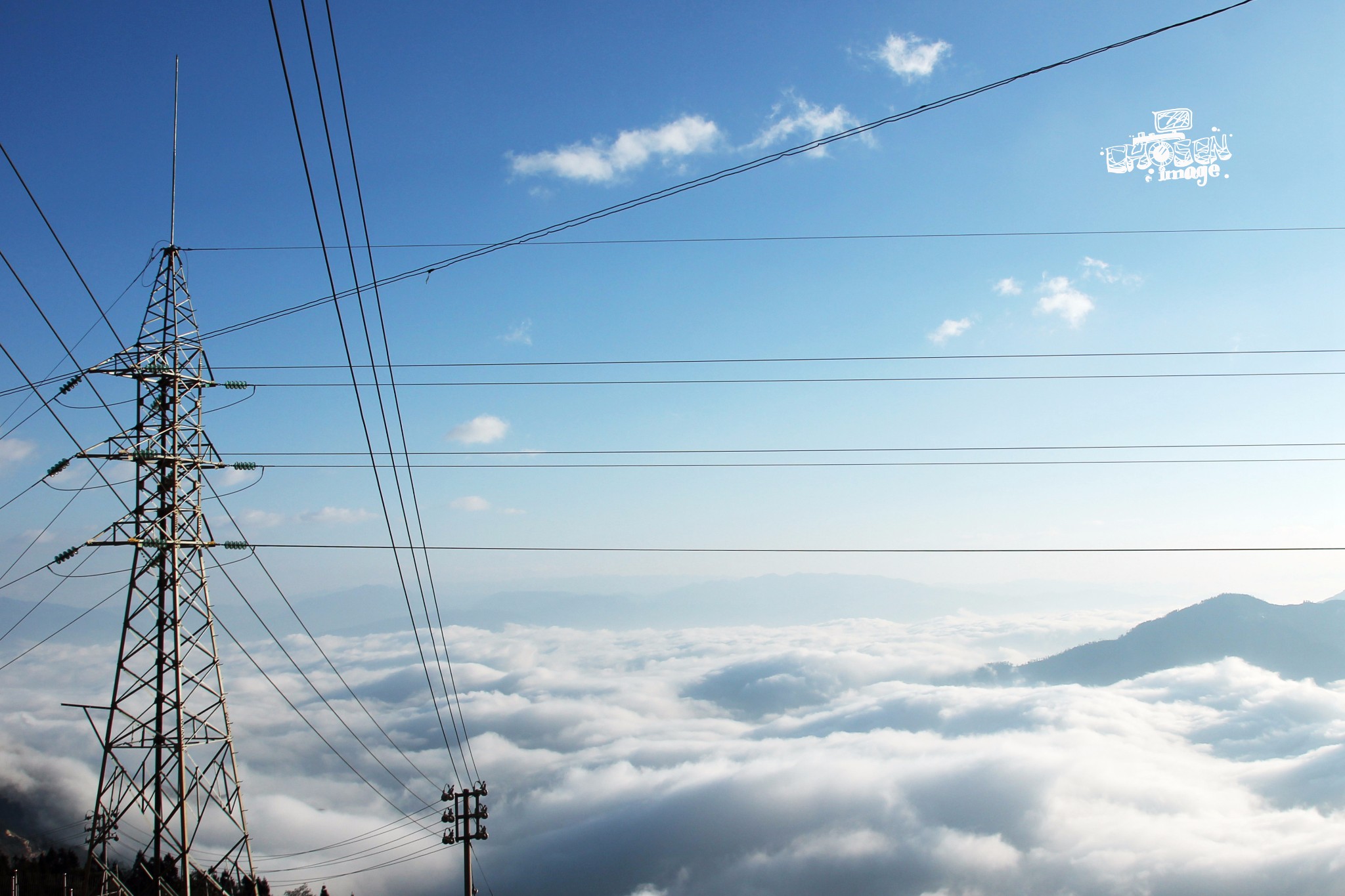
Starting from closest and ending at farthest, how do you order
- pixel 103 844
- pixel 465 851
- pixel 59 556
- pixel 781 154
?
pixel 781 154, pixel 103 844, pixel 59 556, pixel 465 851

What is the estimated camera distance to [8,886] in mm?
106625

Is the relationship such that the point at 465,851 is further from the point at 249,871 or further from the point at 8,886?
the point at 8,886

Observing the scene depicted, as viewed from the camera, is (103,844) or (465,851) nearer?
(103,844)

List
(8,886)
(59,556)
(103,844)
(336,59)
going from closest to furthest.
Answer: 1. (336,59)
2. (103,844)
3. (59,556)
4. (8,886)

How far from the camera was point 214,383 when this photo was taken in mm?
20359

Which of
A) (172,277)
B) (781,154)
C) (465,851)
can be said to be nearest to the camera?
(781,154)

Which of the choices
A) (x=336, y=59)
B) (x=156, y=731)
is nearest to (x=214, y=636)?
(x=156, y=731)

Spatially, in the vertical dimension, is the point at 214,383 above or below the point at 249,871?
above

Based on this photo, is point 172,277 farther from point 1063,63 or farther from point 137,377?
point 1063,63

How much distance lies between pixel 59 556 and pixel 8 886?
13576 centimetres

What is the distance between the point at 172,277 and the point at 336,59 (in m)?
12.1

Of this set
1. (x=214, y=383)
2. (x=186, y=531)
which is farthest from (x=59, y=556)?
(x=214, y=383)

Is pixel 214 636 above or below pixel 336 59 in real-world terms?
below

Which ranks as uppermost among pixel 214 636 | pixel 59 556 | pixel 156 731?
pixel 59 556
